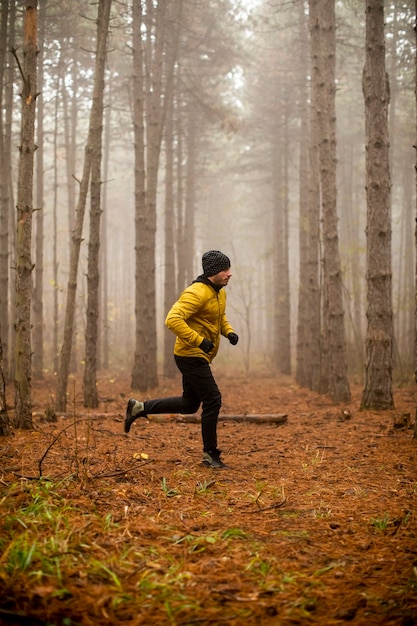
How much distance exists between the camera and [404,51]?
57.4 ft

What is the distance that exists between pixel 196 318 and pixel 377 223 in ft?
16.0

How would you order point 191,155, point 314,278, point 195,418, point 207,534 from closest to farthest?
point 207,534, point 195,418, point 314,278, point 191,155

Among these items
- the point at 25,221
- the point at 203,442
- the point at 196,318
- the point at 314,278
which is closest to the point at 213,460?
the point at 203,442

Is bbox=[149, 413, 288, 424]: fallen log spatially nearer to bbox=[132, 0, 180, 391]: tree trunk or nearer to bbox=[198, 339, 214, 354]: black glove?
bbox=[198, 339, 214, 354]: black glove

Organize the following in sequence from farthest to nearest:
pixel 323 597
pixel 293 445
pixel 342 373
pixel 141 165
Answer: pixel 141 165, pixel 342 373, pixel 293 445, pixel 323 597

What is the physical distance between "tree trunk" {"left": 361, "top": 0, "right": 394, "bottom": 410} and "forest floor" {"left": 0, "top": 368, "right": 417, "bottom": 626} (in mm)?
2303

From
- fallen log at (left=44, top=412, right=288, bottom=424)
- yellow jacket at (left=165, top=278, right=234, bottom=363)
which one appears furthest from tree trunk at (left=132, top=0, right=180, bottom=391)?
yellow jacket at (left=165, top=278, right=234, bottom=363)

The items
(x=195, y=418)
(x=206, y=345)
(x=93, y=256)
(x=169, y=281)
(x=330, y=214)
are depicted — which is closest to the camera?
(x=206, y=345)

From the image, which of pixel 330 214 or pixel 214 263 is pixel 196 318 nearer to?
pixel 214 263

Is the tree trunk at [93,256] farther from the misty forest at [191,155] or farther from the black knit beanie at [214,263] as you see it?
the black knit beanie at [214,263]

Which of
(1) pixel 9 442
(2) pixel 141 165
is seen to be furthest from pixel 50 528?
(2) pixel 141 165

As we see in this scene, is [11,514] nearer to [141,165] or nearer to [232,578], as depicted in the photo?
[232,578]

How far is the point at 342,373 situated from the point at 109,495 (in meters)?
7.15

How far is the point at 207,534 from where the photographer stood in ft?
11.6
